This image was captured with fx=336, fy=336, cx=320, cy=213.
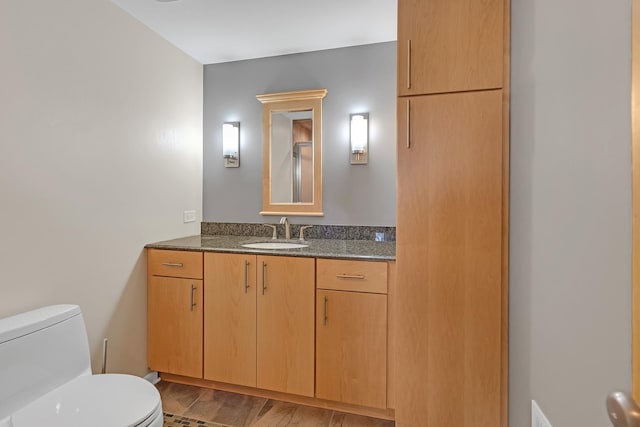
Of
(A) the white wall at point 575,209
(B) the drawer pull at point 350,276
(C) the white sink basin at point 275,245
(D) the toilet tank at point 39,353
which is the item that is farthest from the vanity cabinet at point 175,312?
(A) the white wall at point 575,209

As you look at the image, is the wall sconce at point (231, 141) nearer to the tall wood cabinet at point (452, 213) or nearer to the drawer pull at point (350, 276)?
the drawer pull at point (350, 276)

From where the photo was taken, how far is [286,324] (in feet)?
6.59

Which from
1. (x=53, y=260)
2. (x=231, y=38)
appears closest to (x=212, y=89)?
(x=231, y=38)

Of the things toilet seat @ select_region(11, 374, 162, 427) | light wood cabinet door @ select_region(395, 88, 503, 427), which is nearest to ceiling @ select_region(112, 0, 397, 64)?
light wood cabinet door @ select_region(395, 88, 503, 427)

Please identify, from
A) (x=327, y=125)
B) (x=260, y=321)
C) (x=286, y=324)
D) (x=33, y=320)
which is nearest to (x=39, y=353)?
(x=33, y=320)

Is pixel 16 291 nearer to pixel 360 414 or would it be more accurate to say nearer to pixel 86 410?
pixel 86 410

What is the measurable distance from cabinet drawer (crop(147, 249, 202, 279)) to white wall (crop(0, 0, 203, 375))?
0.25 feet

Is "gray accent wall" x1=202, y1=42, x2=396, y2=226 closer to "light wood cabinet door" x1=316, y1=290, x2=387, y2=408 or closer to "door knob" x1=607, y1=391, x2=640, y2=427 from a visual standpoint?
"light wood cabinet door" x1=316, y1=290, x2=387, y2=408

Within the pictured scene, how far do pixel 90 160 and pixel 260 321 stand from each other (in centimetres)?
132

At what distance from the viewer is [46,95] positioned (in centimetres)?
161

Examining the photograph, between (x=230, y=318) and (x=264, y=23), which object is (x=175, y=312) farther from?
(x=264, y=23)

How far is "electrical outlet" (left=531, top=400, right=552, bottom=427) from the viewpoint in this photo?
0.90 metres

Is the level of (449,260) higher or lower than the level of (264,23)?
lower

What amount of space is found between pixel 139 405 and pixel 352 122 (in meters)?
2.08
